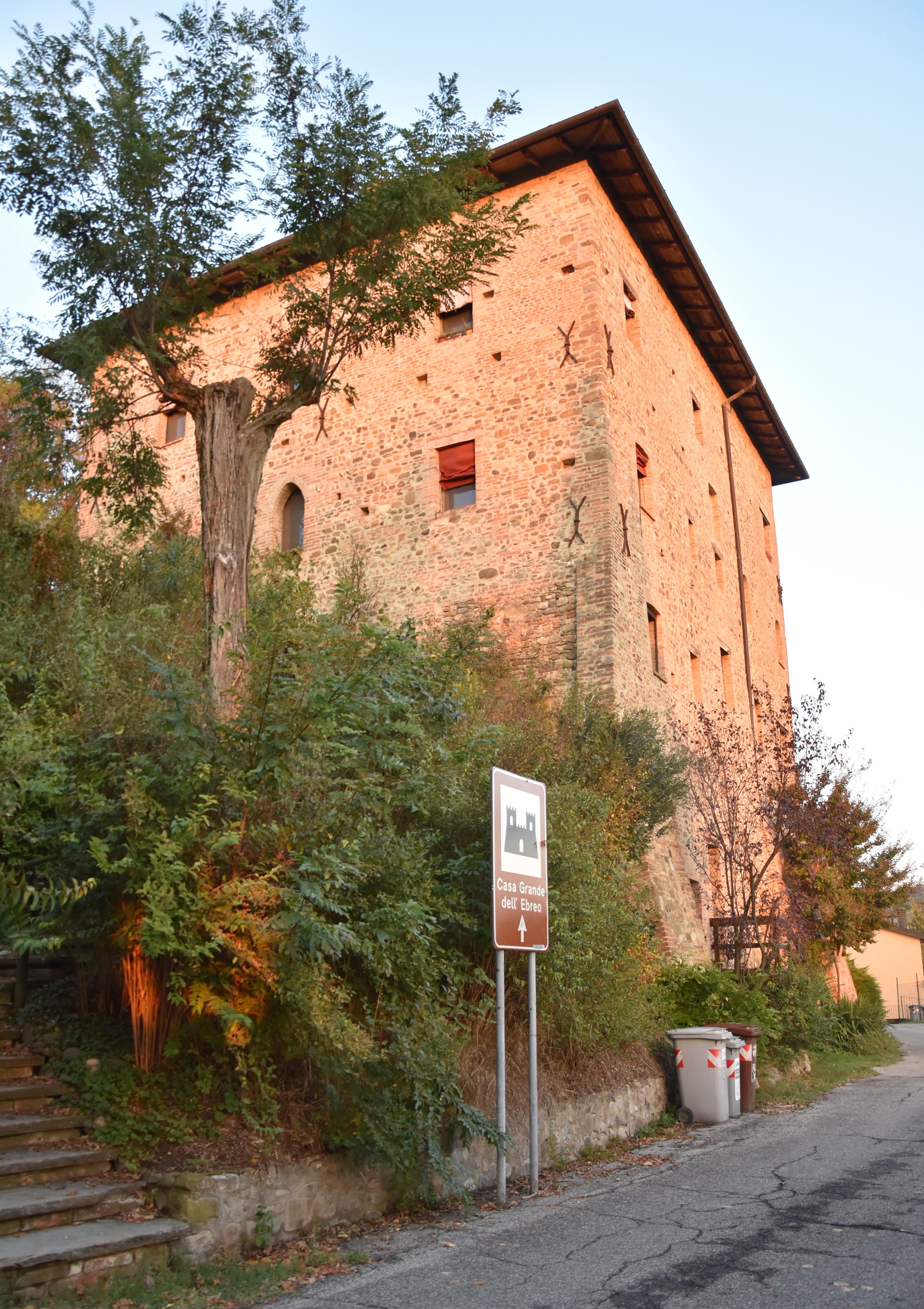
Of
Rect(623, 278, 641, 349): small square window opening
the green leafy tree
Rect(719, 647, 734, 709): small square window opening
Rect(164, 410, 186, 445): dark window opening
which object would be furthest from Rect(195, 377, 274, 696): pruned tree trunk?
Rect(719, 647, 734, 709): small square window opening

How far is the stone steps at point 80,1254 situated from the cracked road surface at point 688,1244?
0.68m

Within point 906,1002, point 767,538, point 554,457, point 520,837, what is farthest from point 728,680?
point 906,1002

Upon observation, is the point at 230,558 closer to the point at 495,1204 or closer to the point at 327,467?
the point at 495,1204

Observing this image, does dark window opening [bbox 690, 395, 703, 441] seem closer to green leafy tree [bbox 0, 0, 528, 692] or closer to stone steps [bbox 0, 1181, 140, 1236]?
green leafy tree [bbox 0, 0, 528, 692]

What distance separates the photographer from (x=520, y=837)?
695cm

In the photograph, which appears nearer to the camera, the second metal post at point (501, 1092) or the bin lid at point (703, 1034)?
the second metal post at point (501, 1092)

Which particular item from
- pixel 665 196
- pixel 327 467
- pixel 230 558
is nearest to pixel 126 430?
pixel 327 467

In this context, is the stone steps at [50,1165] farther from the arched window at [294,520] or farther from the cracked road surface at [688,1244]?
the arched window at [294,520]

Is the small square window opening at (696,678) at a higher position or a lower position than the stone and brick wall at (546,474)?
lower

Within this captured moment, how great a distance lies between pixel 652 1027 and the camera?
9.52 meters

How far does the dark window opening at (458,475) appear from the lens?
1655cm

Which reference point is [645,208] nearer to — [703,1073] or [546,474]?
[546,474]

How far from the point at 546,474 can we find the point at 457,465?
175cm

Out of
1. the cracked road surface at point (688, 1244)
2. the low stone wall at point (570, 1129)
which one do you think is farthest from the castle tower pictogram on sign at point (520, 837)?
the cracked road surface at point (688, 1244)
